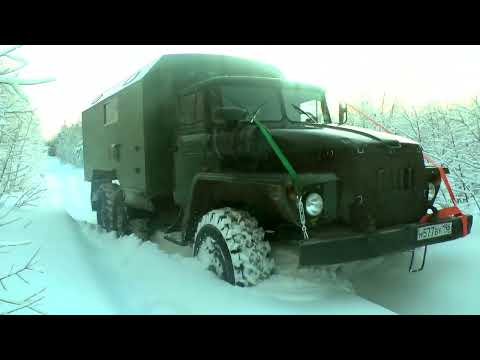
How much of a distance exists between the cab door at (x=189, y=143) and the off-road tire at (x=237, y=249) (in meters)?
0.97

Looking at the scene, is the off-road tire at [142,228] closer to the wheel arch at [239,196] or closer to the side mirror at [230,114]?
the wheel arch at [239,196]

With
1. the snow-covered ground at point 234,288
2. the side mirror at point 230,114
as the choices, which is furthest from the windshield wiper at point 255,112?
the snow-covered ground at point 234,288

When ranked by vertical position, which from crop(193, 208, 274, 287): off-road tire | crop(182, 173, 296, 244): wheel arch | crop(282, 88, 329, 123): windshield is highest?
crop(282, 88, 329, 123): windshield

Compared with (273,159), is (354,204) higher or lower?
lower

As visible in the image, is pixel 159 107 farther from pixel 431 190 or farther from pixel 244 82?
pixel 431 190

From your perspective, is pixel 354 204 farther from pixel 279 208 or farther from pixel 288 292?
pixel 288 292

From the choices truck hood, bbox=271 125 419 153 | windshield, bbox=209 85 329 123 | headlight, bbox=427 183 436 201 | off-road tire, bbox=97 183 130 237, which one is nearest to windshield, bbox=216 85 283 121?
windshield, bbox=209 85 329 123

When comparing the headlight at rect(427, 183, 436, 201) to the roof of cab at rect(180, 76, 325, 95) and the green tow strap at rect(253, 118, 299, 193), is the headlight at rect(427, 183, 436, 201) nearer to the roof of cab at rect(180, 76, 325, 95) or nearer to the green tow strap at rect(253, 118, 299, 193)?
the green tow strap at rect(253, 118, 299, 193)

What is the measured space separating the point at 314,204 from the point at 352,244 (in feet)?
1.49

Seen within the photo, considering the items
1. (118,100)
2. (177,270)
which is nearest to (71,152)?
(118,100)

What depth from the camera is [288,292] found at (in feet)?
11.2

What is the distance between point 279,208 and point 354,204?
725 mm

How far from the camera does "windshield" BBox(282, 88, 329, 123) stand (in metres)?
4.71

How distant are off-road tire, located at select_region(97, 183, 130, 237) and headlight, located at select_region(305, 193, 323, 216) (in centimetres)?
435
